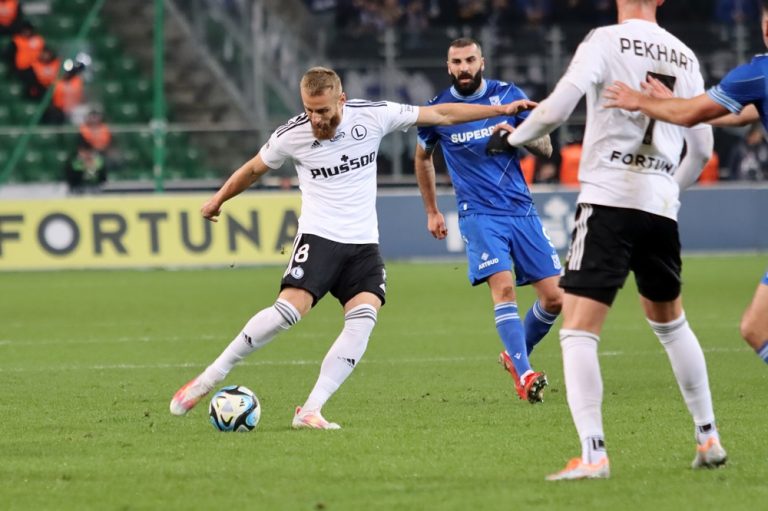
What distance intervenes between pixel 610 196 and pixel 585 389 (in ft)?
2.62

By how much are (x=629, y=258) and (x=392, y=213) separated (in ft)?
52.0

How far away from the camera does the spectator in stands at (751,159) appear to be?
2422 cm

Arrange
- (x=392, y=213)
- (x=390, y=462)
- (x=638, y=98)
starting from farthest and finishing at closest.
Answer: (x=392, y=213), (x=390, y=462), (x=638, y=98)

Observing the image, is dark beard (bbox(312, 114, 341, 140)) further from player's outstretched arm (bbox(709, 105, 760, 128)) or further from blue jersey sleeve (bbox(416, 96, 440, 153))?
player's outstretched arm (bbox(709, 105, 760, 128))

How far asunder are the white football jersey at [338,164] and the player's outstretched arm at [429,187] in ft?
5.50

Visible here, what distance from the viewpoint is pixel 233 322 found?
570 inches

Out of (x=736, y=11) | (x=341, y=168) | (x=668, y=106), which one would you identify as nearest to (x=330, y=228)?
(x=341, y=168)

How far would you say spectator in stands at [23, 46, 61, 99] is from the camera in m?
25.5

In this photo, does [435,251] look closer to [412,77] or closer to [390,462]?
[412,77]

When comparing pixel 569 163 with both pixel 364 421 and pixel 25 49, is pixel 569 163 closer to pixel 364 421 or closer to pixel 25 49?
pixel 25 49

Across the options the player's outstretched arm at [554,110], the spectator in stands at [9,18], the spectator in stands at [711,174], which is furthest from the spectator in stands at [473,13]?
the player's outstretched arm at [554,110]

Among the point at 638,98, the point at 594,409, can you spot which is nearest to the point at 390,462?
the point at 594,409

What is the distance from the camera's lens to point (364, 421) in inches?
320

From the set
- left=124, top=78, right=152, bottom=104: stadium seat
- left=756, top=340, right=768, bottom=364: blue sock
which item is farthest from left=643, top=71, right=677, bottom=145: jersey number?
left=124, top=78, right=152, bottom=104: stadium seat
